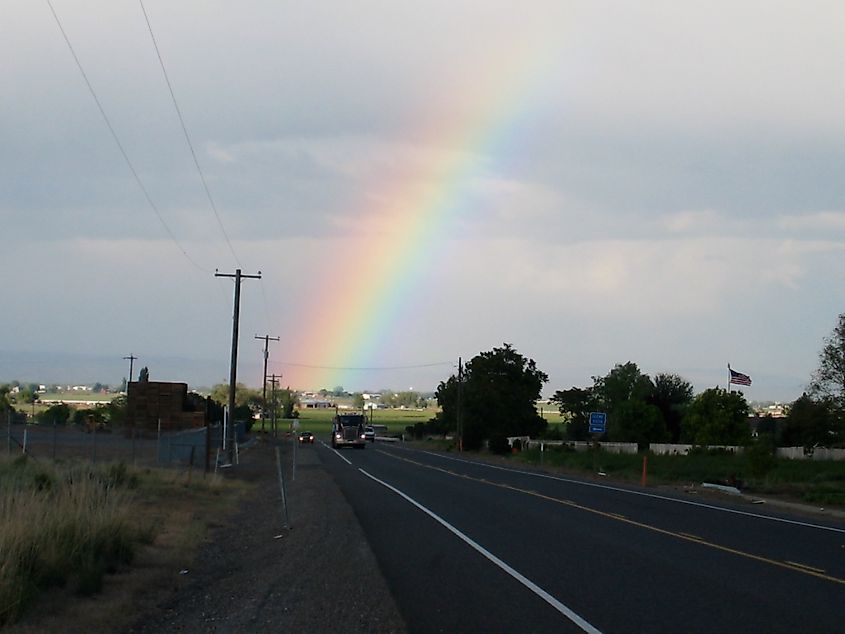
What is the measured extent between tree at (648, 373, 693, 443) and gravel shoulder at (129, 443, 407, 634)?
8424 centimetres

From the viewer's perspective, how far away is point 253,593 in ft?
43.7

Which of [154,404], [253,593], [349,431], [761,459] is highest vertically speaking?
[154,404]

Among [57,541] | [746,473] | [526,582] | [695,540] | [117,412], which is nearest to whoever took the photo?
[526,582]

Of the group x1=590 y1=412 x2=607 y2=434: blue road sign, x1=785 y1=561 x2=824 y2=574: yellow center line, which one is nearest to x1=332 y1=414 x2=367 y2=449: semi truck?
x1=590 y1=412 x2=607 y2=434: blue road sign

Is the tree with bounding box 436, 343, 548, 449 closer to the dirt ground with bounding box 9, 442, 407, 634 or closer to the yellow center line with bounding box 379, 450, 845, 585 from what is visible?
the yellow center line with bounding box 379, 450, 845, 585

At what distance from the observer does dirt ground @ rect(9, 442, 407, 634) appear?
1121 cm


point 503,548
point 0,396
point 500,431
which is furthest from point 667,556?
point 0,396

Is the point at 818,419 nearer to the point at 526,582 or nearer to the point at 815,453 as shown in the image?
the point at 815,453

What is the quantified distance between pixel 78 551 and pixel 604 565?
7.75 m

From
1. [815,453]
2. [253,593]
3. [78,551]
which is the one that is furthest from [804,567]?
[815,453]

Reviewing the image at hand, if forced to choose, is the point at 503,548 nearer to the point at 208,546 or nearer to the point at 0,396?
the point at 208,546

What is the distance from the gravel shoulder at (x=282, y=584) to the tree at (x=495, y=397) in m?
69.9

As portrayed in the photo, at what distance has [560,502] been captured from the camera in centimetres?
2902

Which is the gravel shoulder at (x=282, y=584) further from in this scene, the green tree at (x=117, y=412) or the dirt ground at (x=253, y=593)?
the green tree at (x=117, y=412)
